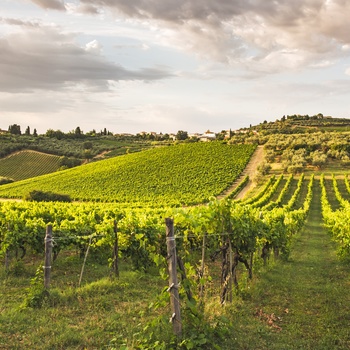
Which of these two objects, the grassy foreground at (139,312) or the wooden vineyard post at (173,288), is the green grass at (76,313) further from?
the wooden vineyard post at (173,288)

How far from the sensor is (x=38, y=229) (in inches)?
537

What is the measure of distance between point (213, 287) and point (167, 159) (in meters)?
75.1

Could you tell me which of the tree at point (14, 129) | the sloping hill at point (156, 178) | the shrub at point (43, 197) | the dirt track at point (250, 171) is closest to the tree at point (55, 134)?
the tree at point (14, 129)

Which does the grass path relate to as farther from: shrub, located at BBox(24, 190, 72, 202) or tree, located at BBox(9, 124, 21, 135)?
tree, located at BBox(9, 124, 21, 135)

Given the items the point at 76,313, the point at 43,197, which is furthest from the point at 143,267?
the point at 43,197

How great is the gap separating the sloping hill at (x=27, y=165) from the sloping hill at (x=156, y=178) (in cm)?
1821

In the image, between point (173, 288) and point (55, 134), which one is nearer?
point (173, 288)

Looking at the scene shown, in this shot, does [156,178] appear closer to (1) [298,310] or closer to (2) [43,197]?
(2) [43,197]

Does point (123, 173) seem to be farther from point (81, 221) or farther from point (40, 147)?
point (81, 221)

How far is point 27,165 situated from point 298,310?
104m

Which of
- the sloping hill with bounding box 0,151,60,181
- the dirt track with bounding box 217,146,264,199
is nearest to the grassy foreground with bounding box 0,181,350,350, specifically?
the dirt track with bounding box 217,146,264,199

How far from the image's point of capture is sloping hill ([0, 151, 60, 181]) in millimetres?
96688

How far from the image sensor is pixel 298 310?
9031 millimetres

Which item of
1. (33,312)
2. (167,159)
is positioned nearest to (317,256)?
(33,312)
